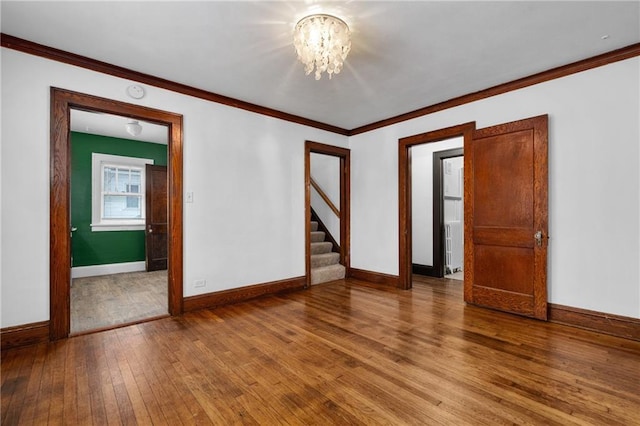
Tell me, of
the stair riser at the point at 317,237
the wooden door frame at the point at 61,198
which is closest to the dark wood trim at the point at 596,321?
the stair riser at the point at 317,237

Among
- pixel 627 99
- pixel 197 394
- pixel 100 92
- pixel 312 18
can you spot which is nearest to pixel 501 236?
pixel 627 99

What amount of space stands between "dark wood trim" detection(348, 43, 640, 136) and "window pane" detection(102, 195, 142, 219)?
5432 millimetres

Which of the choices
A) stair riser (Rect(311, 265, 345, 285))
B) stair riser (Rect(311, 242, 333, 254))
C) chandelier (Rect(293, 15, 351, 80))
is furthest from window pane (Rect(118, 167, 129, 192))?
chandelier (Rect(293, 15, 351, 80))

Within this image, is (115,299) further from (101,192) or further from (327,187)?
(327,187)

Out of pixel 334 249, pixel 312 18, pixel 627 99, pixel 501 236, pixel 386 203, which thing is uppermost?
pixel 312 18

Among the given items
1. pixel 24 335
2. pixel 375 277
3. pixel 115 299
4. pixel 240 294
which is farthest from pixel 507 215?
pixel 115 299

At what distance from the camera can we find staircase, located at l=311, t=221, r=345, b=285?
5031 mm

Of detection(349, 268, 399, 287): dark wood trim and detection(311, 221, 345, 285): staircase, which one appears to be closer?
detection(349, 268, 399, 287): dark wood trim

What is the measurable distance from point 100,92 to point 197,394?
298cm

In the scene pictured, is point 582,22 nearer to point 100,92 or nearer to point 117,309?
point 100,92

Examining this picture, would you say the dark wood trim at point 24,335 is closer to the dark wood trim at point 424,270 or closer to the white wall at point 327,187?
the white wall at point 327,187

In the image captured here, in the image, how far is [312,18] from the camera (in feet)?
7.41

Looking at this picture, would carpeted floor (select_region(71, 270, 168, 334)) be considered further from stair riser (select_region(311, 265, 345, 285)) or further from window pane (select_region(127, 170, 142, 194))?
stair riser (select_region(311, 265, 345, 285))

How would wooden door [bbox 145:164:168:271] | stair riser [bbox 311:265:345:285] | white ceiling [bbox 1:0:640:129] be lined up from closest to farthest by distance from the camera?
white ceiling [bbox 1:0:640:129]
stair riser [bbox 311:265:345:285]
wooden door [bbox 145:164:168:271]
